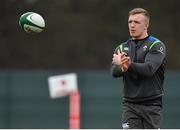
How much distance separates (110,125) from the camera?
61.4 feet

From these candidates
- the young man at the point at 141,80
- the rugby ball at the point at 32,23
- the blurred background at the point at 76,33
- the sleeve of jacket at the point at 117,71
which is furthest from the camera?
the blurred background at the point at 76,33

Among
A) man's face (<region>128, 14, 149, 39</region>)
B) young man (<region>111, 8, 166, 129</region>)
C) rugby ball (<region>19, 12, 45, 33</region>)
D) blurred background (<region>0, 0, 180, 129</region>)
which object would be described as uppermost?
blurred background (<region>0, 0, 180, 129</region>)

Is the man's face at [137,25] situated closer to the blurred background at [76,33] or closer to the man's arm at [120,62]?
the man's arm at [120,62]

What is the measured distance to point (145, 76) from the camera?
8516 mm

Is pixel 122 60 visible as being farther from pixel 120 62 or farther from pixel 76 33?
pixel 76 33

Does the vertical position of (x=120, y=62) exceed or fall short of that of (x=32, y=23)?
it falls short

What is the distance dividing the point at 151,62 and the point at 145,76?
165 millimetres

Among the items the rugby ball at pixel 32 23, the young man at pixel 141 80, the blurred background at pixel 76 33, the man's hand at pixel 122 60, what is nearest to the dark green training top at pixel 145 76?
the young man at pixel 141 80

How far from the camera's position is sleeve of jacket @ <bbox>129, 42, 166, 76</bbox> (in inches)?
330

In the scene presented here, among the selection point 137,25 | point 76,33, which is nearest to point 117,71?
point 137,25

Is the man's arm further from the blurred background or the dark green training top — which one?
the blurred background

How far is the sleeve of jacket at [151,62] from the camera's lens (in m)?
8.39

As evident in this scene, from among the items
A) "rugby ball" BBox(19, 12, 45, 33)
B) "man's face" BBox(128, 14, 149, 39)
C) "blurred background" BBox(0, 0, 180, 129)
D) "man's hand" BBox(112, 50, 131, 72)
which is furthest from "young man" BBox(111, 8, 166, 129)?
"blurred background" BBox(0, 0, 180, 129)

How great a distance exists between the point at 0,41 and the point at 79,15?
444 centimetres
